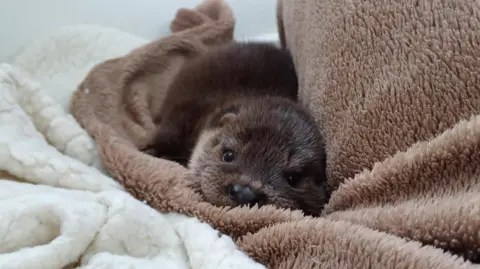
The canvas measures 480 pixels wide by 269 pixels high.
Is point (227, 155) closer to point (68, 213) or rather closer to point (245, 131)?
point (245, 131)

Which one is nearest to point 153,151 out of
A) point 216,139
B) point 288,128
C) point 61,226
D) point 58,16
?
point 216,139

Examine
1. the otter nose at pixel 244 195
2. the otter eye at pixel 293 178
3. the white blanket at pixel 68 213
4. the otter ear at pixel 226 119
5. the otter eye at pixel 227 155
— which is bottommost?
the otter eye at pixel 293 178

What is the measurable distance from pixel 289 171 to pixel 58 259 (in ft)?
1.79

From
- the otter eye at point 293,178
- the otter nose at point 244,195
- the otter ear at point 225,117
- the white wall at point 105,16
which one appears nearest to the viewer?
the otter nose at point 244,195

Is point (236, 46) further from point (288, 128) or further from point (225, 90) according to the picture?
point (288, 128)

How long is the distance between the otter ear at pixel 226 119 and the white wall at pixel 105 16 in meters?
0.81

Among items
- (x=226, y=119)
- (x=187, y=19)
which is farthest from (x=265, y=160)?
(x=187, y=19)

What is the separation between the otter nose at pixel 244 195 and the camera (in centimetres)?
109

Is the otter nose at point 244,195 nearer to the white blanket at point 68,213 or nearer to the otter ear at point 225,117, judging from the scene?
the white blanket at point 68,213

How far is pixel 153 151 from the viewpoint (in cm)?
147

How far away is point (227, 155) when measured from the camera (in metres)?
1.26

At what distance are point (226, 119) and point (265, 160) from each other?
0.20 meters

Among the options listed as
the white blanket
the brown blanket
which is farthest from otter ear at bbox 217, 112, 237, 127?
the white blanket

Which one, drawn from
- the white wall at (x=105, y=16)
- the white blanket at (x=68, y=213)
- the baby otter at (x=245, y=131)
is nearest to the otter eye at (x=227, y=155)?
the baby otter at (x=245, y=131)
